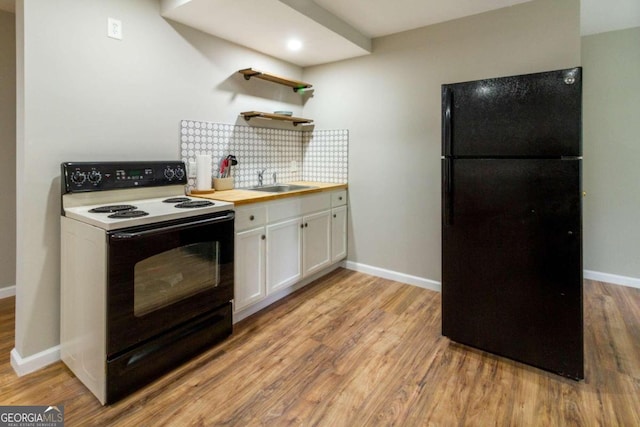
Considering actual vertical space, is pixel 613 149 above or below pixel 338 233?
above

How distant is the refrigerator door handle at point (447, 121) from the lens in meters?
2.02

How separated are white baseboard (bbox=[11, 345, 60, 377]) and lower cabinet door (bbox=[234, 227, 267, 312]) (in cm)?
102

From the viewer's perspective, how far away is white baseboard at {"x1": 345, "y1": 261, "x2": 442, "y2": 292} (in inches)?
120

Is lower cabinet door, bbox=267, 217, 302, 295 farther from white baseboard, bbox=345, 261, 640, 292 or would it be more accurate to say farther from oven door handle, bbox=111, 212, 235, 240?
white baseboard, bbox=345, 261, 640, 292

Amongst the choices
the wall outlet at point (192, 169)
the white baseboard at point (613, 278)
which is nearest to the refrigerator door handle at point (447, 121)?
the wall outlet at point (192, 169)

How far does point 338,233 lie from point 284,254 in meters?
0.86

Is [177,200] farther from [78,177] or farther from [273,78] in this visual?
[273,78]

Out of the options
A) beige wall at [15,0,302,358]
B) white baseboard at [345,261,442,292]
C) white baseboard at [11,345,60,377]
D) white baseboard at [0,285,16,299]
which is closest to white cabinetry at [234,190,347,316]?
white baseboard at [345,261,442,292]

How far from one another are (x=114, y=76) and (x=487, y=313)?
106 inches

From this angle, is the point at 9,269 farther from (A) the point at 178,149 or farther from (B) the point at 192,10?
(B) the point at 192,10

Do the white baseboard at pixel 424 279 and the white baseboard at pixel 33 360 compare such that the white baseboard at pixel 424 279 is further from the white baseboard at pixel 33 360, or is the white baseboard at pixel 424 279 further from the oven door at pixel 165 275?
the white baseboard at pixel 33 360

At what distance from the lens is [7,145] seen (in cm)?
269

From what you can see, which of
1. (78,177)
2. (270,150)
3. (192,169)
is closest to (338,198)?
(270,150)

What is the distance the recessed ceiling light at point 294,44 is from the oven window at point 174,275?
6.19ft
